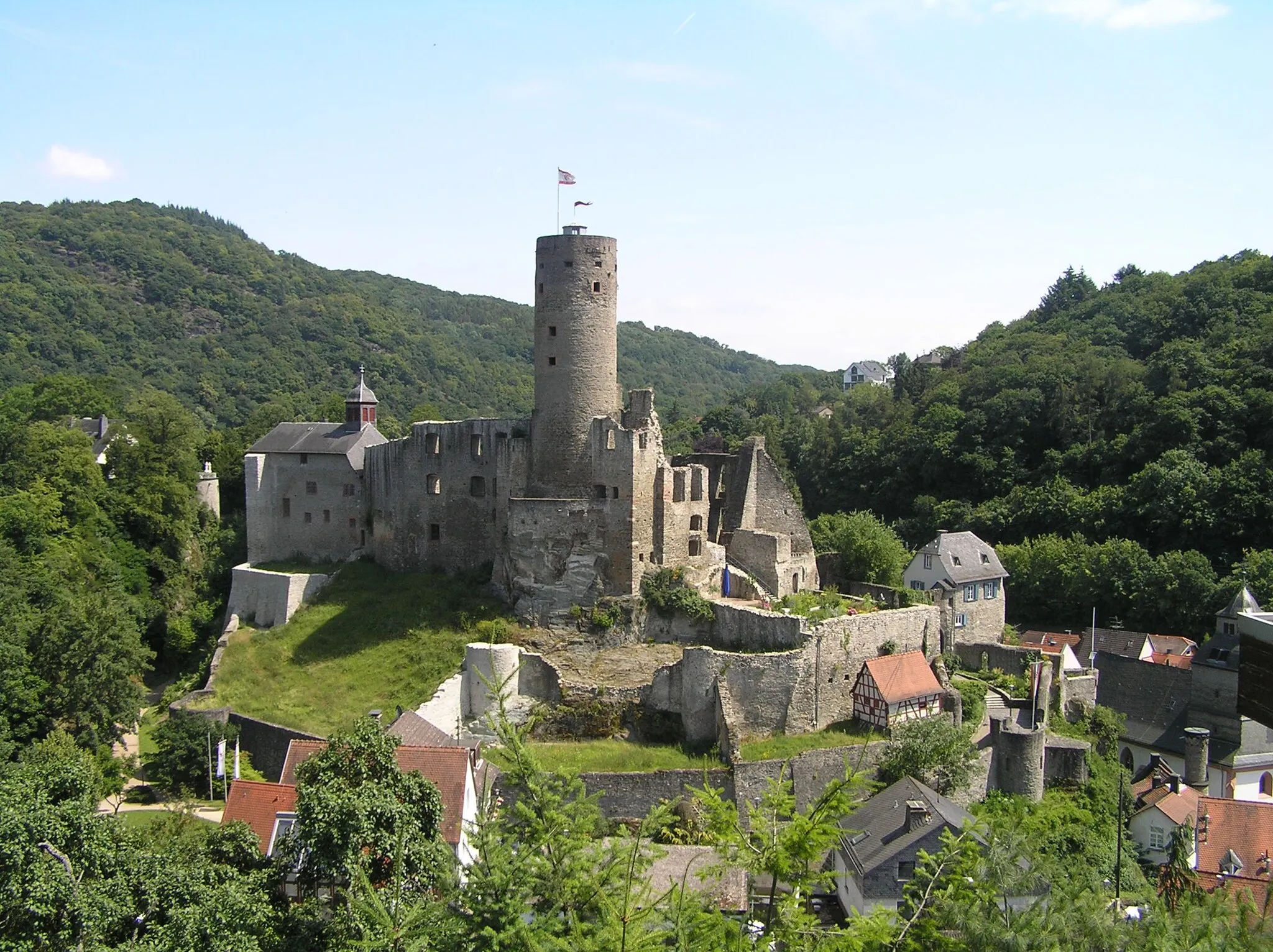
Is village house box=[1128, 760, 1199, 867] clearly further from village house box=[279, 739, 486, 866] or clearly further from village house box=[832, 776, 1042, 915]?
village house box=[279, 739, 486, 866]

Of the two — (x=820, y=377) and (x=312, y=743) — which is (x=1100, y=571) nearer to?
(x=312, y=743)

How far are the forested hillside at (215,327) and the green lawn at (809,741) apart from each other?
161 feet

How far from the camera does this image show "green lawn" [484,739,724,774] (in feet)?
98.4

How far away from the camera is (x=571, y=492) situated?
34.9m

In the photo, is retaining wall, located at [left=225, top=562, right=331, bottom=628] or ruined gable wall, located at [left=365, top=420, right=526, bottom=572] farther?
retaining wall, located at [left=225, top=562, right=331, bottom=628]

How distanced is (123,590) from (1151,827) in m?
40.0

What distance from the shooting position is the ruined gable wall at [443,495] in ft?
123

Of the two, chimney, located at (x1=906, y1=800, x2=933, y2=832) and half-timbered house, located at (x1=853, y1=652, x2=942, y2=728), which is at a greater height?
half-timbered house, located at (x1=853, y1=652, x2=942, y2=728)

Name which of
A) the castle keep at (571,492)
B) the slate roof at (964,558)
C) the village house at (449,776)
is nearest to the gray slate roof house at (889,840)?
the castle keep at (571,492)

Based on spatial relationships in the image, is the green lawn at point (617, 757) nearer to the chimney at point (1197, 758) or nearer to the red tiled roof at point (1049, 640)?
the chimney at point (1197, 758)

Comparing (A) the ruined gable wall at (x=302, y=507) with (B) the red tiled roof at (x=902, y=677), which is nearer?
(B) the red tiled roof at (x=902, y=677)

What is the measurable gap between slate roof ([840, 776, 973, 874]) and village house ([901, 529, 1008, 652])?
1380 cm

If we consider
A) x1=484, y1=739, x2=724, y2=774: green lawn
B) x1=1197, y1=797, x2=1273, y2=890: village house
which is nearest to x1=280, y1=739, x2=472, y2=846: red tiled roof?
x1=484, y1=739, x2=724, y2=774: green lawn

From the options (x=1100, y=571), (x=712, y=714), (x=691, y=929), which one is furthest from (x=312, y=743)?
(x=1100, y=571)
